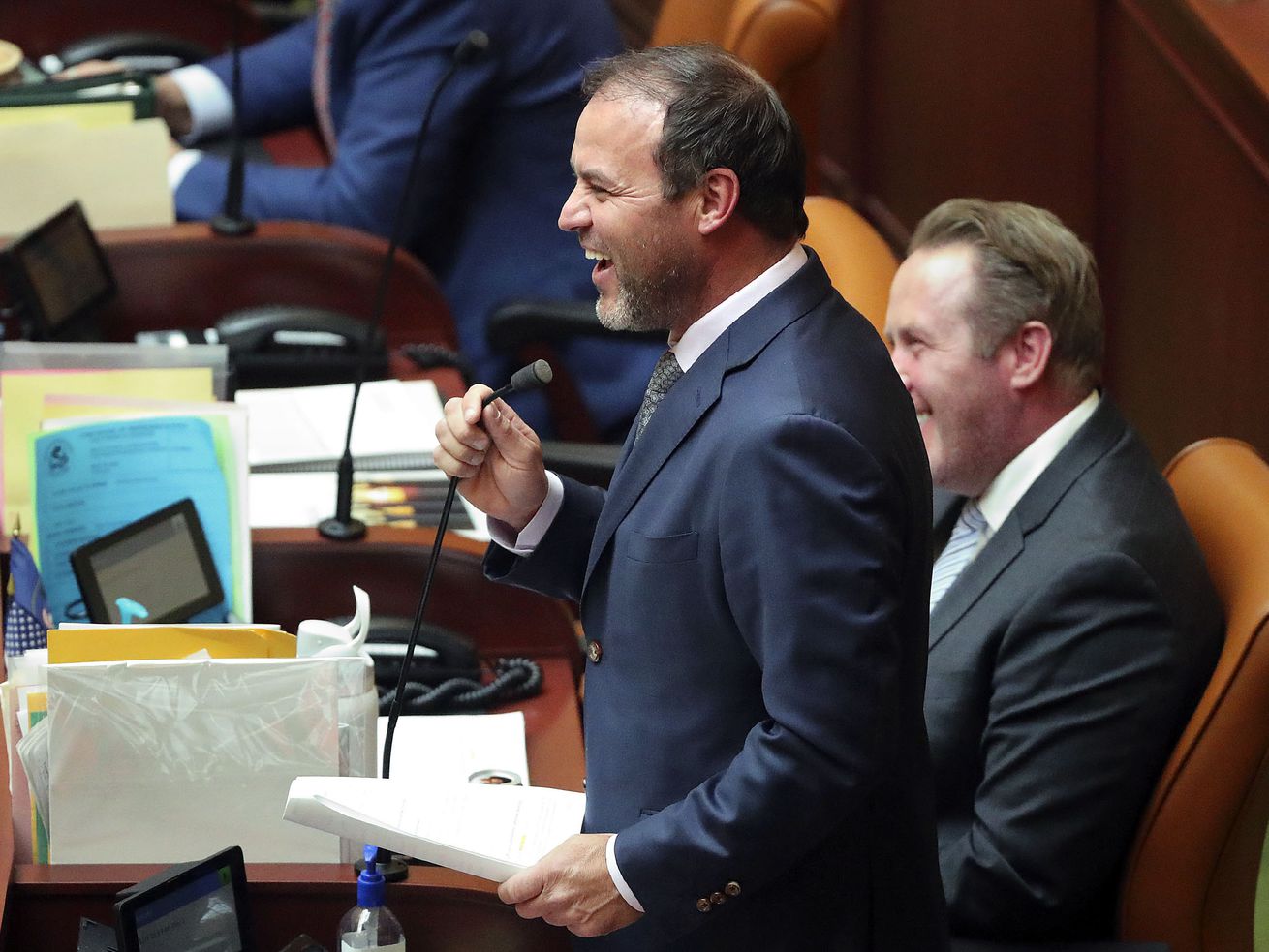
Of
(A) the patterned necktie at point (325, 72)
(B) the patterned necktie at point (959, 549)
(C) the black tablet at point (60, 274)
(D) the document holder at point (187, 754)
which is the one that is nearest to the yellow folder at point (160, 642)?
(D) the document holder at point (187, 754)

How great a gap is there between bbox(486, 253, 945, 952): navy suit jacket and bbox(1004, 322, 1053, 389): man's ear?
0.57 metres

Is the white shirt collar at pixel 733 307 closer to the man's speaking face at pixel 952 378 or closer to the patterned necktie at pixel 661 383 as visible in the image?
the patterned necktie at pixel 661 383

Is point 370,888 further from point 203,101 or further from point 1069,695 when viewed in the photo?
point 203,101

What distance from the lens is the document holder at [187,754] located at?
4.38 ft

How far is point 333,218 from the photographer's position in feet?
9.57

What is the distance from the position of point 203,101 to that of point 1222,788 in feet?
8.50

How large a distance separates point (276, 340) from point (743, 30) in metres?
0.85

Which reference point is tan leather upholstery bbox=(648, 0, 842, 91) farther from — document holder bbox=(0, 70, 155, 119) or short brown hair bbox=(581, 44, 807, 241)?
short brown hair bbox=(581, 44, 807, 241)

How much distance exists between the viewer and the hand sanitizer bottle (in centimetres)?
127

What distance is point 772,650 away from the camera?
117 cm

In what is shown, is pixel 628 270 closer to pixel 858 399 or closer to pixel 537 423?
pixel 858 399

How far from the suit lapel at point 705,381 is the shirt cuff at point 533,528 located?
16 cm

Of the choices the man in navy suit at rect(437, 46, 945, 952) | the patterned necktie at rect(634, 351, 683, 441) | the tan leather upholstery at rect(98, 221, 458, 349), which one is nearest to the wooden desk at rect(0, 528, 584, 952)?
the man in navy suit at rect(437, 46, 945, 952)

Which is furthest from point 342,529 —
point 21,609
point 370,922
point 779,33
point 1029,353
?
point 779,33
